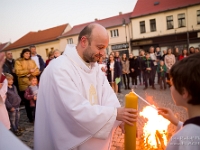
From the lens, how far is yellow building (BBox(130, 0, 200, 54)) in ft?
81.8

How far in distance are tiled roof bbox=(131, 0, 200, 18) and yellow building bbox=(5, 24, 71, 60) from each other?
1661cm

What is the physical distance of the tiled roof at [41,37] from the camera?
38469 mm

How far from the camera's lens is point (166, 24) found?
26.8 m

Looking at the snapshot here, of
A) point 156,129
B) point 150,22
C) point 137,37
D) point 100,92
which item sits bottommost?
point 156,129

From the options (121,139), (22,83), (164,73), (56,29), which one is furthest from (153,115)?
(56,29)

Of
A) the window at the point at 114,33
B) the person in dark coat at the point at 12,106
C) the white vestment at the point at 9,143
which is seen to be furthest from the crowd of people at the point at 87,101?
the window at the point at 114,33

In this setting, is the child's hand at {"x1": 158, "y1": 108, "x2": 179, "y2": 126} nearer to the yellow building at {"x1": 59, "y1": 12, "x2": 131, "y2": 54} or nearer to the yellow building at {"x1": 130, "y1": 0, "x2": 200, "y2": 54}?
the yellow building at {"x1": 130, "y1": 0, "x2": 200, "y2": 54}

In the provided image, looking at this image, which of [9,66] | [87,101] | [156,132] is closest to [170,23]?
[9,66]

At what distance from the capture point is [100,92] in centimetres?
241

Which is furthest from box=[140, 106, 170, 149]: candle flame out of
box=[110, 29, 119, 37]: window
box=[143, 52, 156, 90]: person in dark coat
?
box=[110, 29, 119, 37]: window

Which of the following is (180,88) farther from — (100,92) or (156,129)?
(156,129)

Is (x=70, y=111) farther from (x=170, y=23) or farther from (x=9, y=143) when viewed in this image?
(x=170, y=23)

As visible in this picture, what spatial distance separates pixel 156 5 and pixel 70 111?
2970cm

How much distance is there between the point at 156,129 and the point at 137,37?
87.8 ft
